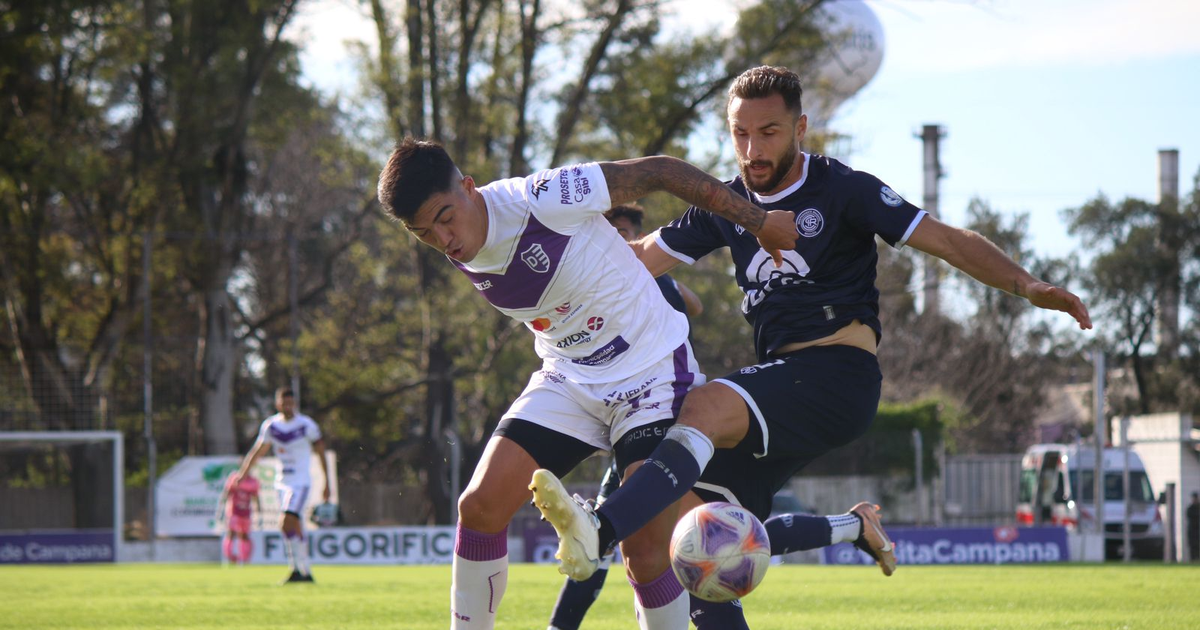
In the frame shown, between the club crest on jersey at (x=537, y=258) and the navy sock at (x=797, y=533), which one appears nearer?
the club crest on jersey at (x=537, y=258)

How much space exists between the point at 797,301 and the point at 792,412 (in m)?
0.47

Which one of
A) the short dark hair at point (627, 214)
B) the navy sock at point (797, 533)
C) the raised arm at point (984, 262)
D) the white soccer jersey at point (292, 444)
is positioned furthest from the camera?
the white soccer jersey at point (292, 444)

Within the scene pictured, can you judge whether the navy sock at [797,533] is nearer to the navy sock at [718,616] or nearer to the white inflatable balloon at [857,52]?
the navy sock at [718,616]

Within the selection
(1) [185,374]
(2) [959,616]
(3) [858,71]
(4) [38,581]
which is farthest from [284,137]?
(2) [959,616]

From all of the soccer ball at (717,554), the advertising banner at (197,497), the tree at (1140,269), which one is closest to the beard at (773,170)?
the soccer ball at (717,554)

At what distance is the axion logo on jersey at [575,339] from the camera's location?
16.5 feet

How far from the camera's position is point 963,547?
21.4m

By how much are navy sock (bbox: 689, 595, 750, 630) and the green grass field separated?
2.72 metres

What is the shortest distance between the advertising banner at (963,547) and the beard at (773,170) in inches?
661

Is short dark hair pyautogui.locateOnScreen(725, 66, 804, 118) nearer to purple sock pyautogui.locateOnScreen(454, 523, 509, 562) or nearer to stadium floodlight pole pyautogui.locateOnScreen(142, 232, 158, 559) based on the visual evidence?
purple sock pyautogui.locateOnScreen(454, 523, 509, 562)

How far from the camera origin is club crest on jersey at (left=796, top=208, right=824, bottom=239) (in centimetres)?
512

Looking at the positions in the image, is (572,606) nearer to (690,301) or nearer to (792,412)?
(792,412)

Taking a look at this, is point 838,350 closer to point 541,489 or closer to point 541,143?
point 541,489

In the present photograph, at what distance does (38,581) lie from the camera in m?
14.9
